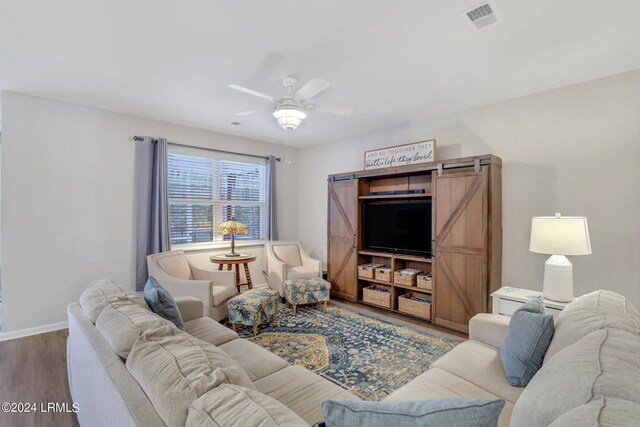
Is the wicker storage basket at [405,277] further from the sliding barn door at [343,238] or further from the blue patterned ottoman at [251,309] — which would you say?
the blue patterned ottoman at [251,309]

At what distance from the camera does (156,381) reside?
0.98 m

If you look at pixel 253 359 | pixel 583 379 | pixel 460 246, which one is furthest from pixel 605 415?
pixel 460 246

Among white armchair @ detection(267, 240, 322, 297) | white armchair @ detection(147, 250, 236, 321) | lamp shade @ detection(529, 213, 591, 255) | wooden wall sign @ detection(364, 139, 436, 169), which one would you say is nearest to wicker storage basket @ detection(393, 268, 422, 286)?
white armchair @ detection(267, 240, 322, 297)

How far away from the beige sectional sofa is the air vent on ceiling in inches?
73.9

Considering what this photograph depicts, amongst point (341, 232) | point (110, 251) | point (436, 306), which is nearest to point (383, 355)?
point (436, 306)

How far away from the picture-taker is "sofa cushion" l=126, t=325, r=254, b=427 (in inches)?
35.2

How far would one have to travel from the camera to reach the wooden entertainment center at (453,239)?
326 cm

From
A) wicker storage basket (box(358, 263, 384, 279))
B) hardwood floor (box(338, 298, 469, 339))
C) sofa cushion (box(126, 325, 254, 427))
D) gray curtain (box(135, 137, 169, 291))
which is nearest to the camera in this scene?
sofa cushion (box(126, 325, 254, 427))

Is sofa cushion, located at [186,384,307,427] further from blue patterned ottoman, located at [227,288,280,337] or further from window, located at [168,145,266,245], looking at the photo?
window, located at [168,145,266,245]

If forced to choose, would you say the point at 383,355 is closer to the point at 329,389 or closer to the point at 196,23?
the point at 329,389

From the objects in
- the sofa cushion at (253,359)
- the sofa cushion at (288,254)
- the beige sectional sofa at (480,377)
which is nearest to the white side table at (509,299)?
the beige sectional sofa at (480,377)

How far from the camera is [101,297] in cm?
175

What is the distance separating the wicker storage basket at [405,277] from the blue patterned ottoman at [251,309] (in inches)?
66.9

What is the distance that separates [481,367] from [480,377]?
0.39 feet
